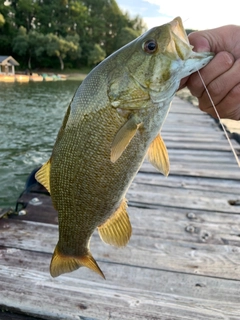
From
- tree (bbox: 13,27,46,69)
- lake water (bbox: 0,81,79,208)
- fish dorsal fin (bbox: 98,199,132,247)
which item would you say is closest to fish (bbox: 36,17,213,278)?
fish dorsal fin (bbox: 98,199,132,247)

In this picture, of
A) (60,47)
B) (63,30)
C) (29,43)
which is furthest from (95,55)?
(63,30)

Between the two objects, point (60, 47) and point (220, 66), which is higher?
Result: point (220, 66)

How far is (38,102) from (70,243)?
21392mm

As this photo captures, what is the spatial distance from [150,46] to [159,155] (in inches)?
23.7

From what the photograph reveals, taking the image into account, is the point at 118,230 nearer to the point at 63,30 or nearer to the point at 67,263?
the point at 67,263

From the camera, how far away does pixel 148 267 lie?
2.71m

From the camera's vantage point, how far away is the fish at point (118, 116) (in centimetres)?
162

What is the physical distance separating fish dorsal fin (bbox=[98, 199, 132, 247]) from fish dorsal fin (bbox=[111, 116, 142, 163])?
45 centimetres

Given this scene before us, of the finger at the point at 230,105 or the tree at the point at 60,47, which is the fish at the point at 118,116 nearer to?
the finger at the point at 230,105

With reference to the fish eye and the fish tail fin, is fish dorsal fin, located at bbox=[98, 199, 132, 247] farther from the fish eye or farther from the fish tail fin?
the fish eye

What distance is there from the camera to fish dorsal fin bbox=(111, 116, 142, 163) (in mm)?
1558

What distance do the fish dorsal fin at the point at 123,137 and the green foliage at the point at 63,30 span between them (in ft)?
178

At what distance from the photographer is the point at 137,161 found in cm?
174

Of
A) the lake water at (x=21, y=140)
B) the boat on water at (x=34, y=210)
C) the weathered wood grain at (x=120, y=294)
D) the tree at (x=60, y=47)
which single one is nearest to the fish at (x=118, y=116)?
the weathered wood grain at (x=120, y=294)
